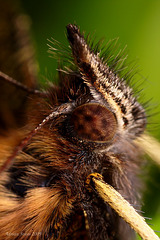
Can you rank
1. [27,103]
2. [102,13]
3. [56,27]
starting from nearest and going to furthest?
[27,103] < [56,27] < [102,13]

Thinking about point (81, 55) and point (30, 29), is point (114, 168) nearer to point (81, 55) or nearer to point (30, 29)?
point (81, 55)

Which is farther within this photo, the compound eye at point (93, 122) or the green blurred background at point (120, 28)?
the green blurred background at point (120, 28)

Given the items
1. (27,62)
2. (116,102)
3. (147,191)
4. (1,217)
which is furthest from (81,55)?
(147,191)

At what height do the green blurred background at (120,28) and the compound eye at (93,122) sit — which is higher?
the green blurred background at (120,28)

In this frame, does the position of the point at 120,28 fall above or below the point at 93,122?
above

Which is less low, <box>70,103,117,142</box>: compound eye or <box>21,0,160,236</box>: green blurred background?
<box>21,0,160,236</box>: green blurred background
